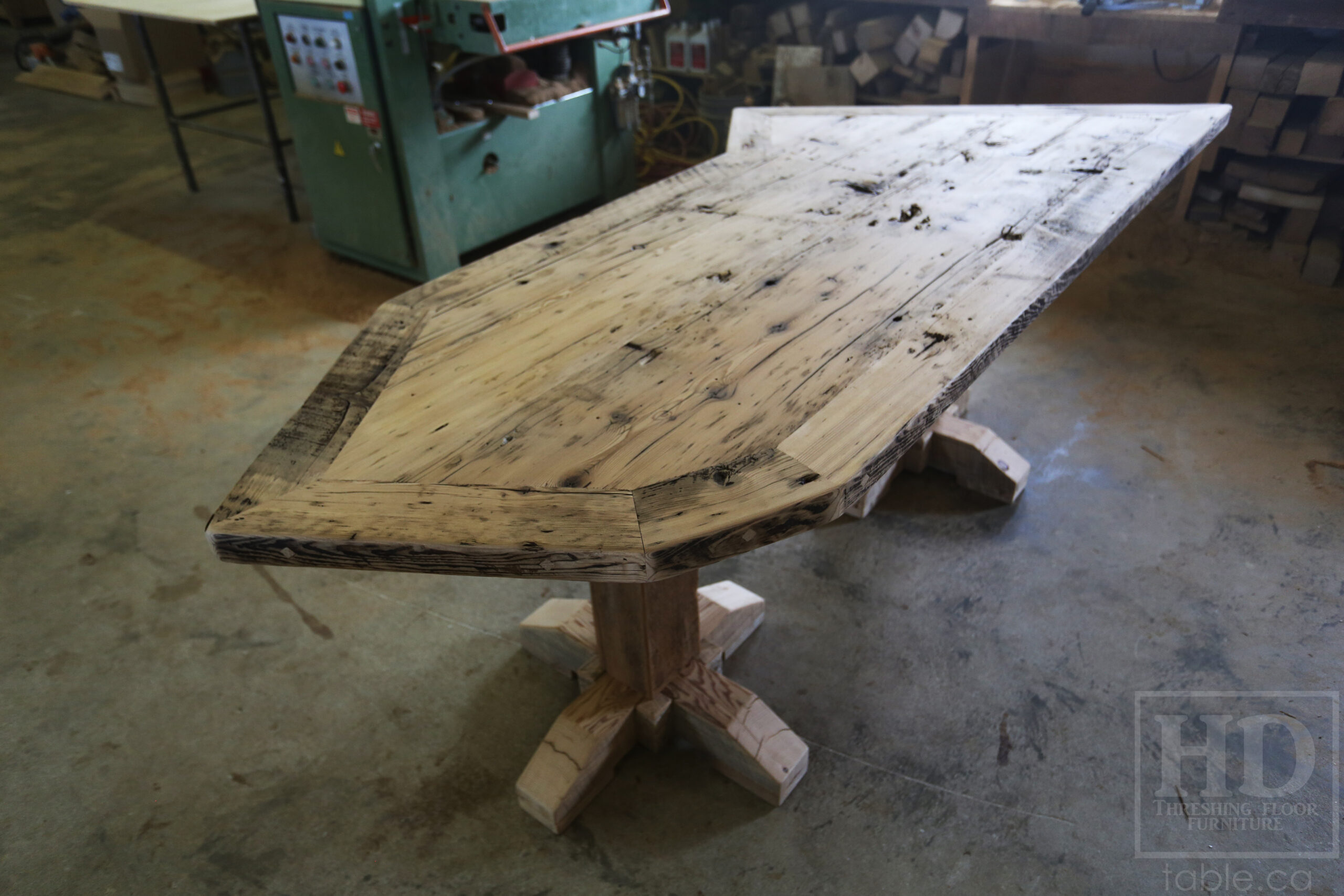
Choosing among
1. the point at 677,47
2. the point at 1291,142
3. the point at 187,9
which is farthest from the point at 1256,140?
the point at 187,9

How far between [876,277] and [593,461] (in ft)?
2.17

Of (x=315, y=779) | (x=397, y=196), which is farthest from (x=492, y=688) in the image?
(x=397, y=196)

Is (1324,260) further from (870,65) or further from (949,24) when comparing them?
(870,65)

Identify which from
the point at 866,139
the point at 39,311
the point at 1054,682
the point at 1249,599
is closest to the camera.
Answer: the point at 1054,682

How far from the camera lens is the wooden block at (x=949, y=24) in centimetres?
325

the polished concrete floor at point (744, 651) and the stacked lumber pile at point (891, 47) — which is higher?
the stacked lumber pile at point (891, 47)

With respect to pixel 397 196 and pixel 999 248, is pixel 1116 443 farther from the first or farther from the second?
pixel 397 196

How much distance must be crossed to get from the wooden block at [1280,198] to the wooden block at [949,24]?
47.1 inches

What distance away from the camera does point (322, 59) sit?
2902 millimetres

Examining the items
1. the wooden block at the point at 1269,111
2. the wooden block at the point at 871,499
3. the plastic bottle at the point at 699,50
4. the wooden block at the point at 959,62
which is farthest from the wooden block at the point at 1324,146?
the plastic bottle at the point at 699,50

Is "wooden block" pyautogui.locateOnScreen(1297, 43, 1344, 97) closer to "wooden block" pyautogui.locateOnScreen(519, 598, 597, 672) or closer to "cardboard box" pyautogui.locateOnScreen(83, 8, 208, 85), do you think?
"wooden block" pyautogui.locateOnScreen(519, 598, 597, 672)

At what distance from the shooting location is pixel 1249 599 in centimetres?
187

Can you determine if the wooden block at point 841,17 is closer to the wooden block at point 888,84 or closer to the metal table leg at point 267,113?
the wooden block at point 888,84

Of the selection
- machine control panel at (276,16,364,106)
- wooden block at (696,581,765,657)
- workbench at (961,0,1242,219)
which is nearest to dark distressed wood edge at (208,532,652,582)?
wooden block at (696,581,765,657)
